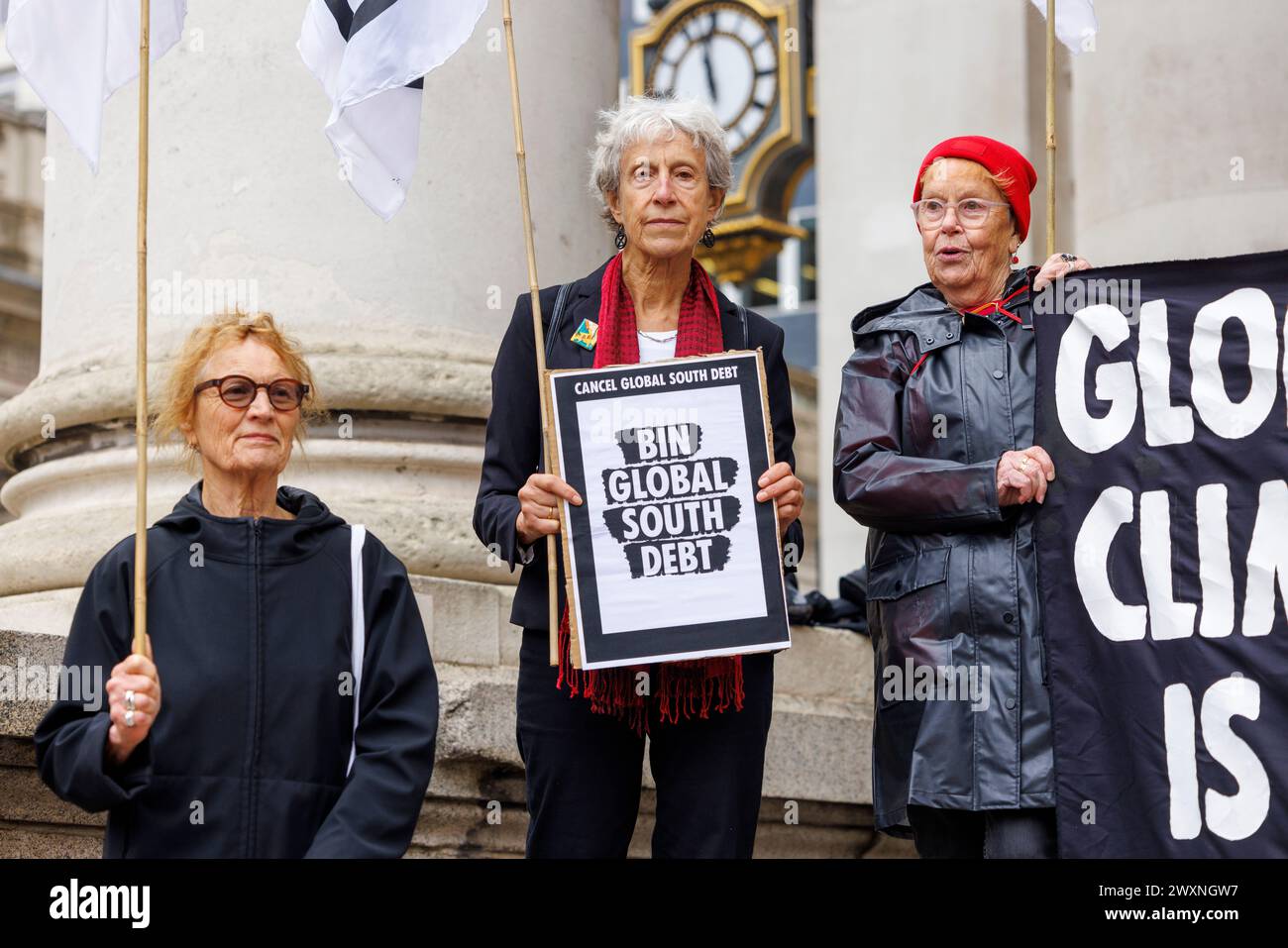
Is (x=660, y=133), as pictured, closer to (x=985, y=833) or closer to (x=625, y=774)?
(x=625, y=774)

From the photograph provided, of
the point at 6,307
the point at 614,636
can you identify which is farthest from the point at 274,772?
the point at 6,307

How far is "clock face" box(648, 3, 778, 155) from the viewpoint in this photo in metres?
17.9

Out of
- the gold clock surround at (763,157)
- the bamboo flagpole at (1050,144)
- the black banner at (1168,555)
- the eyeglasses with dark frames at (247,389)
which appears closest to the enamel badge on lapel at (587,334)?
the eyeglasses with dark frames at (247,389)

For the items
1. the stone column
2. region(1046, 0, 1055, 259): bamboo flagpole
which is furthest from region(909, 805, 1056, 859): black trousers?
the stone column

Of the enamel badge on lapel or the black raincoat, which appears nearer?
the black raincoat

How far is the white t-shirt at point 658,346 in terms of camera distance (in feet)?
17.8

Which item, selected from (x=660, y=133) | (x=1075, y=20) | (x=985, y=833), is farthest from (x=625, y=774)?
(x=1075, y=20)

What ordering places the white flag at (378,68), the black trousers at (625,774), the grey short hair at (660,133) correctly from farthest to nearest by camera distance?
1. the white flag at (378,68)
2. the grey short hair at (660,133)
3. the black trousers at (625,774)

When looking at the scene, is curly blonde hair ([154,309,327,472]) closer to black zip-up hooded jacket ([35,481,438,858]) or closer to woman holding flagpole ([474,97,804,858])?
black zip-up hooded jacket ([35,481,438,858])

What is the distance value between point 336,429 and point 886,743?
281 centimetres

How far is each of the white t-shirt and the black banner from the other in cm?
97

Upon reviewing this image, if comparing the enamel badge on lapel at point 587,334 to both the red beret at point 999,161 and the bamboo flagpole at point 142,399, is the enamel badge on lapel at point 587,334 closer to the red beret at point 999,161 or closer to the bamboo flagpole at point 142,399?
the red beret at point 999,161

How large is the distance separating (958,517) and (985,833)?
0.80 m

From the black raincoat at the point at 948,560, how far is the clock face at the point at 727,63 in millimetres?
12264
